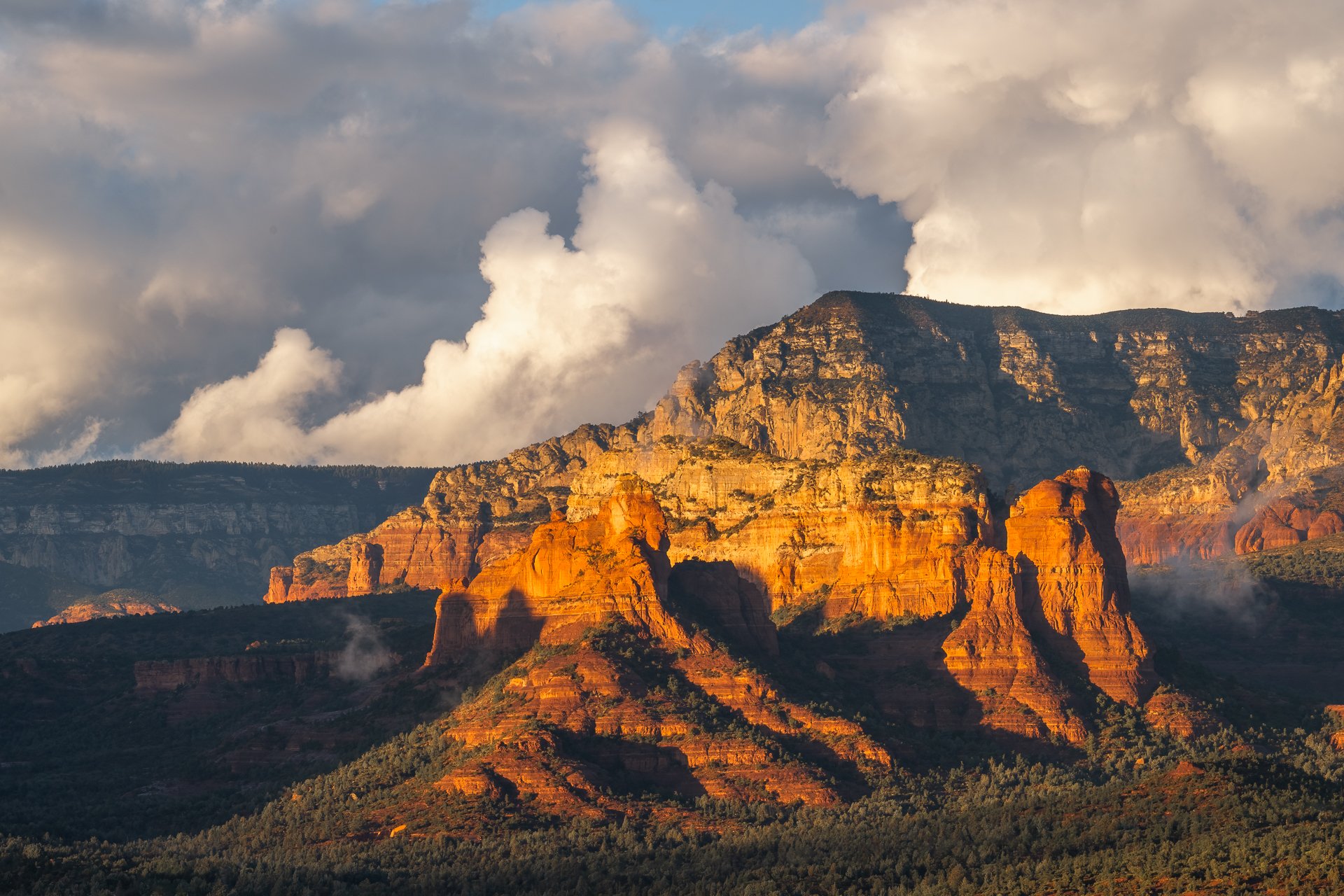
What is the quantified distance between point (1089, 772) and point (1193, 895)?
204ft

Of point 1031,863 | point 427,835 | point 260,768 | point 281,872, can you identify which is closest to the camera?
point 1031,863

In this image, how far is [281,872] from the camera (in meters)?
150

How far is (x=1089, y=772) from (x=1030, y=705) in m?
12.1

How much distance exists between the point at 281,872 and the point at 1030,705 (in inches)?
2708

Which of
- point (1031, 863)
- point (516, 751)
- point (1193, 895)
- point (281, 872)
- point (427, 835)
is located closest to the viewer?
point (1193, 895)

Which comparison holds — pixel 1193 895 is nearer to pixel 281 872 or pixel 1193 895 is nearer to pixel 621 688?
pixel 281 872

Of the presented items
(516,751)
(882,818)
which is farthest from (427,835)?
(882,818)

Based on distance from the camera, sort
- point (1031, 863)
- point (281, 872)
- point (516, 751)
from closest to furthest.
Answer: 1. point (1031, 863)
2. point (281, 872)
3. point (516, 751)

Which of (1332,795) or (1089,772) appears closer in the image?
(1332,795)

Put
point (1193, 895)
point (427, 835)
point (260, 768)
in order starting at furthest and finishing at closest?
point (260, 768) → point (427, 835) → point (1193, 895)

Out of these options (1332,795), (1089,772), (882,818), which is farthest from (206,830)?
(1332,795)

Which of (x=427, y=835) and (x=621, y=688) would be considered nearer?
(x=427, y=835)

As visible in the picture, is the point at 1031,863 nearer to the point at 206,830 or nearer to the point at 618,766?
the point at 618,766

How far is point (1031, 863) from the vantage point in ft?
462
